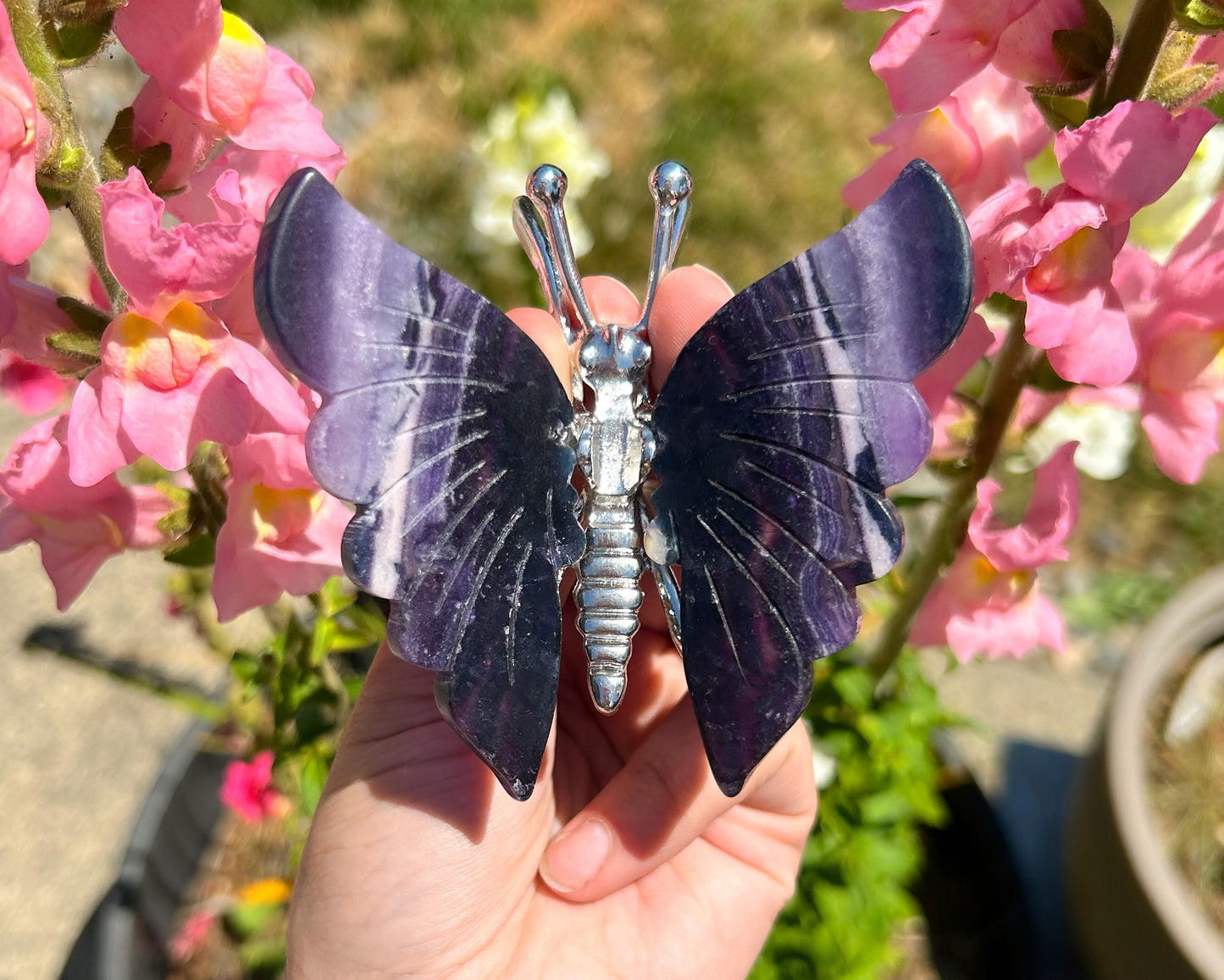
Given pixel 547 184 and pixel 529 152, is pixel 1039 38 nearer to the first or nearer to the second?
pixel 547 184

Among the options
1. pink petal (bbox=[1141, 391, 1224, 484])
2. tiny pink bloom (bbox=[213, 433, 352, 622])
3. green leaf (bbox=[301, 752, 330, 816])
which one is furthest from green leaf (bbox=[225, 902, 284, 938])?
pink petal (bbox=[1141, 391, 1224, 484])

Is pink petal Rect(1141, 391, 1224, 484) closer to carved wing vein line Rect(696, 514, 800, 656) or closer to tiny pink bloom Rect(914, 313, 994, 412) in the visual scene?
tiny pink bloom Rect(914, 313, 994, 412)

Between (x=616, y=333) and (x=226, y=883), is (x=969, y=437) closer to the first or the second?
(x=616, y=333)

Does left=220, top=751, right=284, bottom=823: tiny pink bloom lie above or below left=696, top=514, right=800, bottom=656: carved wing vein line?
below

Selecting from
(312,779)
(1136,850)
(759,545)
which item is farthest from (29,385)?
(1136,850)

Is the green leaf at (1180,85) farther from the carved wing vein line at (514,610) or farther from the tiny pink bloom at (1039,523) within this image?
the carved wing vein line at (514,610)

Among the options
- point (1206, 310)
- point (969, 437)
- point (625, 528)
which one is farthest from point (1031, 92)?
point (625, 528)

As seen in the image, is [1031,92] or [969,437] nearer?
[1031,92]
